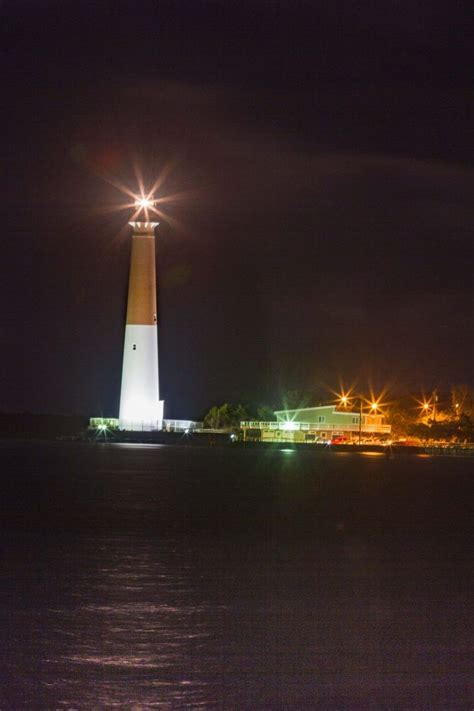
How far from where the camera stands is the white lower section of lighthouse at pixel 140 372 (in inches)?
3418

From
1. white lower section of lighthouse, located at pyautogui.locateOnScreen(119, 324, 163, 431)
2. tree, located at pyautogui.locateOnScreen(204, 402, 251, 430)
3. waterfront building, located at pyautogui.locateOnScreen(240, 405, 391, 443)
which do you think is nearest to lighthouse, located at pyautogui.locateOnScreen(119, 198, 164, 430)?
white lower section of lighthouse, located at pyautogui.locateOnScreen(119, 324, 163, 431)

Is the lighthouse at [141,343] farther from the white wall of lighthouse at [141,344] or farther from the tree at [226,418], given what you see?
the tree at [226,418]

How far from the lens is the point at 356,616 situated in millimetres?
15156

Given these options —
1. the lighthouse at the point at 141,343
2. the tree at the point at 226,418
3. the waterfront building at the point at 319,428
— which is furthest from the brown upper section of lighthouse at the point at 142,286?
the tree at the point at 226,418

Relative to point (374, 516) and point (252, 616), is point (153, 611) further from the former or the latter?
point (374, 516)

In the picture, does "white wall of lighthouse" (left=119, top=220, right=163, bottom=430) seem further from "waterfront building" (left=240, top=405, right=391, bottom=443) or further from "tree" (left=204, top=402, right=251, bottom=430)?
"tree" (left=204, top=402, right=251, bottom=430)

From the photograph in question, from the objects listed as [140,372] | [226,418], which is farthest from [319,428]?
[140,372]

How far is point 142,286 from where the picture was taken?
88062 mm

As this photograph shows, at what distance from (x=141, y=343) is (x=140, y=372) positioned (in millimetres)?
1974

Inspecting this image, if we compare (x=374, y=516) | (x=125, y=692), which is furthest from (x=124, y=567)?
(x=374, y=516)

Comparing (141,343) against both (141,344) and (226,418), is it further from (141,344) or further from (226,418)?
(226,418)

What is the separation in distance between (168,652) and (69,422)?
143533mm

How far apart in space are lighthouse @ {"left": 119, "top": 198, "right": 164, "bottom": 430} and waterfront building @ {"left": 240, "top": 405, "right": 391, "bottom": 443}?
2706 centimetres

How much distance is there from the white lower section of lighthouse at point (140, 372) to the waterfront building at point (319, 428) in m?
27.2
